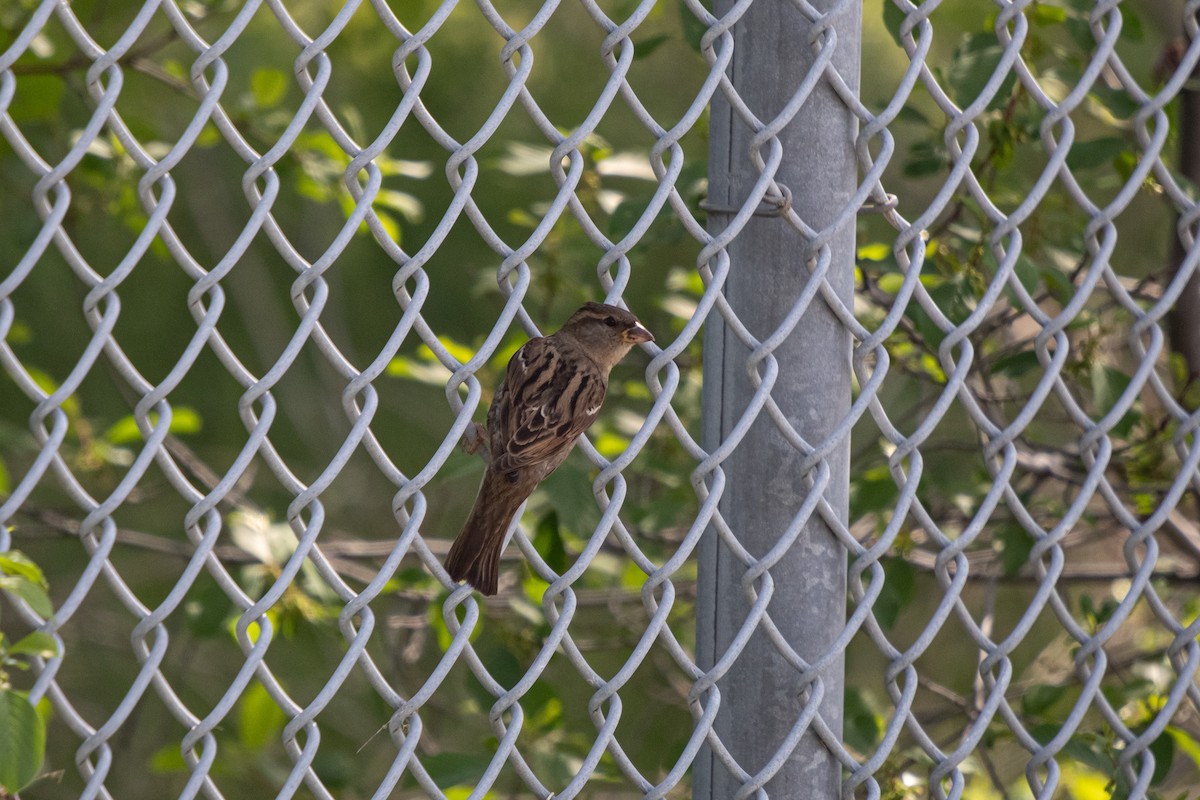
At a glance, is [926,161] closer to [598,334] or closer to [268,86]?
[598,334]

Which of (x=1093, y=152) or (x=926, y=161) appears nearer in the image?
(x=1093, y=152)

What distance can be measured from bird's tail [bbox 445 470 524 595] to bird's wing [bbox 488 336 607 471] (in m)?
0.05

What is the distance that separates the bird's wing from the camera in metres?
1.72

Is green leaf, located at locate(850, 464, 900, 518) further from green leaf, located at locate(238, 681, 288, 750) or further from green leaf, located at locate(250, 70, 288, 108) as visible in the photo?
green leaf, located at locate(250, 70, 288, 108)

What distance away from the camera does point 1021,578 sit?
9.34 ft

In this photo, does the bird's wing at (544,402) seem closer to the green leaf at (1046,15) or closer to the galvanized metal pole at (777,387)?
the galvanized metal pole at (777,387)

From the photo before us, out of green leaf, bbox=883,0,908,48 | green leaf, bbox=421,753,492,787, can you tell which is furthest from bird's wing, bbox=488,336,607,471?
green leaf, bbox=883,0,908,48

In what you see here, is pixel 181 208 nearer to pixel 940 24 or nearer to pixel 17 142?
pixel 940 24

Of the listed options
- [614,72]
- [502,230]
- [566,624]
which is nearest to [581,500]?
[566,624]

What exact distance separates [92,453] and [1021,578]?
2125 millimetres

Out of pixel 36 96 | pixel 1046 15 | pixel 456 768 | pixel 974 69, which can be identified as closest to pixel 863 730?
pixel 456 768

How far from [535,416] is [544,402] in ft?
0.08

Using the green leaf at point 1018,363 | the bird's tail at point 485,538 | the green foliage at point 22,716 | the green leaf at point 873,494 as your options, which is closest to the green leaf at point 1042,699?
the green leaf at point 873,494

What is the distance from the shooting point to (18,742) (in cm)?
112
